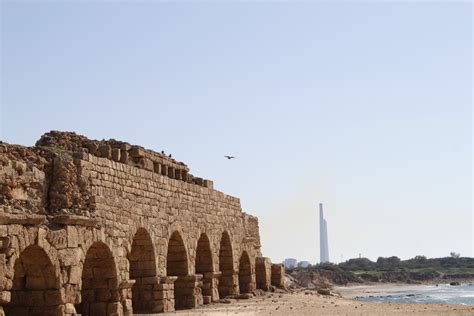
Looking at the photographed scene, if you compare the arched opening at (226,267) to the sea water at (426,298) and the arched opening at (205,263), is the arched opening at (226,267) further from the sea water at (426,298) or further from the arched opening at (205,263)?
the sea water at (426,298)

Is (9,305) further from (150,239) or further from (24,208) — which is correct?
(150,239)

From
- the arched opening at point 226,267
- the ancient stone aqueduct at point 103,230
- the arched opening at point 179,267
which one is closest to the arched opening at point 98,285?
the ancient stone aqueduct at point 103,230

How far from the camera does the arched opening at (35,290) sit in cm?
1380

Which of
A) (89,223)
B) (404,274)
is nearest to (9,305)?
(89,223)

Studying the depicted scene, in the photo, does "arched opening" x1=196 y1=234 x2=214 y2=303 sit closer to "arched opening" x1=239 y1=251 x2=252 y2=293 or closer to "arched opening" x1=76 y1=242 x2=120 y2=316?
"arched opening" x1=239 y1=251 x2=252 y2=293

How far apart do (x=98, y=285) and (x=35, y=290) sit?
269 cm

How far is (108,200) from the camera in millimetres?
16453

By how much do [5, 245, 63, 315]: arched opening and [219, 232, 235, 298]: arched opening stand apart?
11.9 metres

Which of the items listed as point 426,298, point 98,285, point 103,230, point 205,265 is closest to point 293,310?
point 205,265

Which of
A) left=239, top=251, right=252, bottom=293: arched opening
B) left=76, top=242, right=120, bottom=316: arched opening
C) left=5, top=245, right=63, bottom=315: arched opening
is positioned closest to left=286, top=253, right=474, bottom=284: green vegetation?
left=239, top=251, right=252, bottom=293: arched opening

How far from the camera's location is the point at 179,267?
21.3 m

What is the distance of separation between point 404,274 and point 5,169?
68.9m

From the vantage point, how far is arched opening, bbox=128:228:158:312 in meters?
18.8

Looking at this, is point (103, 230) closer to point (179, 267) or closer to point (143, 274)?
point (143, 274)
